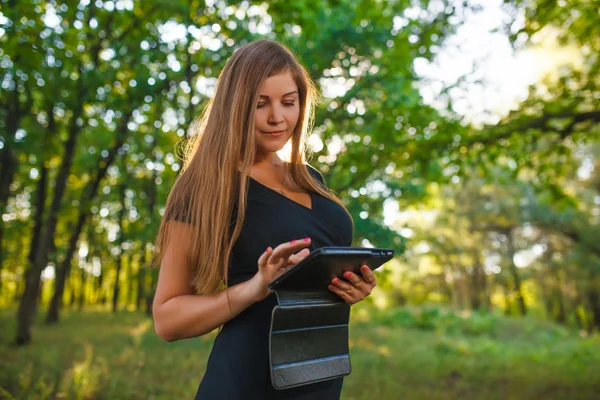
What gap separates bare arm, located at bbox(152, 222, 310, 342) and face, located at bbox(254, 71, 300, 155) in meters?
0.41

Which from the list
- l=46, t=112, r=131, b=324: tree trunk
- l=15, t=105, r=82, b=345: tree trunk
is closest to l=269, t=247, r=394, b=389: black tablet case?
l=15, t=105, r=82, b=345: tree trunk

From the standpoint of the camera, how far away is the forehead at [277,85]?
1.62 meters

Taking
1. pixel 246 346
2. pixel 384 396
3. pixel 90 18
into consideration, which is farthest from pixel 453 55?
pixel 246 346

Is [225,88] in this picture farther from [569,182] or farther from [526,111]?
[569,182]

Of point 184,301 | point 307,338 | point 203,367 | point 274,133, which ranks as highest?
point 274,133

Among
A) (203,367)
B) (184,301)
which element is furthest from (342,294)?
(203,367)

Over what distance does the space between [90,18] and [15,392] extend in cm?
654

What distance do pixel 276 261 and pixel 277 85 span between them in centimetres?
65

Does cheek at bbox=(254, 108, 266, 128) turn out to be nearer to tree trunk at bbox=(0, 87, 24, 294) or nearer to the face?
the face

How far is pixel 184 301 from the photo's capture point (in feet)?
4.85

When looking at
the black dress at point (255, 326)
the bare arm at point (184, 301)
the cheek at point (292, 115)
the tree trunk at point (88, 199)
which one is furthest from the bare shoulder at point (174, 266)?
the tree trunk at point (88, 199)

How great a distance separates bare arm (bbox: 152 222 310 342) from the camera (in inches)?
56.3

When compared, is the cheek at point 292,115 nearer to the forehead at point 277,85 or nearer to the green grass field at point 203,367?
the forehead at point 277,85

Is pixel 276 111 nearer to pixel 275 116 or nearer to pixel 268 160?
pixel 275 116
